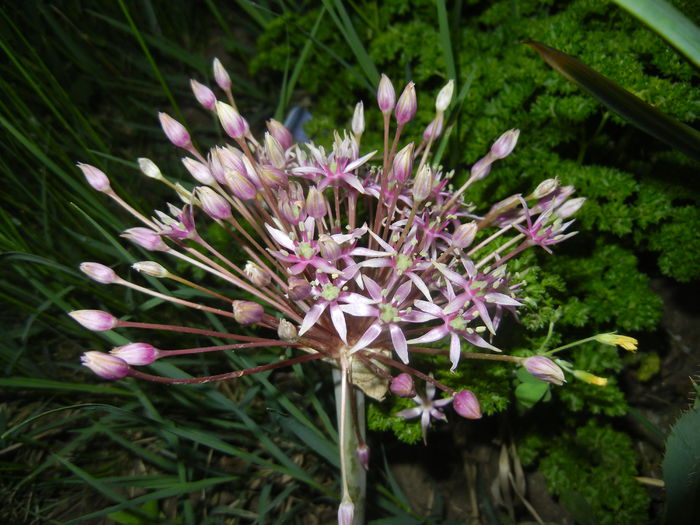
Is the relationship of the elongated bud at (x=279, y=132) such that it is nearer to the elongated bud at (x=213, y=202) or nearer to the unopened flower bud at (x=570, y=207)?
the elongated bud at (x=213, y=202)

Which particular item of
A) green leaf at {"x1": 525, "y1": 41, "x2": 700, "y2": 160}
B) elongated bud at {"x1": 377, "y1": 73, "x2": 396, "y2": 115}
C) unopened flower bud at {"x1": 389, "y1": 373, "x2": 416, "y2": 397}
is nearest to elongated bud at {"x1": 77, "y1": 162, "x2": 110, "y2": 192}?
elongated bud at {"x1": 377, "y1": 73, "x2": 396, "y2": 115}

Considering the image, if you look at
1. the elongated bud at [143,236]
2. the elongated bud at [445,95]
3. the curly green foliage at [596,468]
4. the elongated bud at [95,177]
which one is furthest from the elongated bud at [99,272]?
the curly green foliage at [596,468]

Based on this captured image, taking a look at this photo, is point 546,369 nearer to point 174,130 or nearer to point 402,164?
point 402,164

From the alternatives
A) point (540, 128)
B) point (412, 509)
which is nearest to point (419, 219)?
point (540, 128)

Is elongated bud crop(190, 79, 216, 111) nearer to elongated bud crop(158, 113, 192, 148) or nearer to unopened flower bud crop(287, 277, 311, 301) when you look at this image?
elongated bud crop(158, 113, 192, 148)

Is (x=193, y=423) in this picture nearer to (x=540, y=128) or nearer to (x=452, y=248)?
(x=452, y=248)

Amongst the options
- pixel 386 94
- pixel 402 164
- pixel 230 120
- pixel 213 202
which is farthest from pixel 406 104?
pixel 213 202
